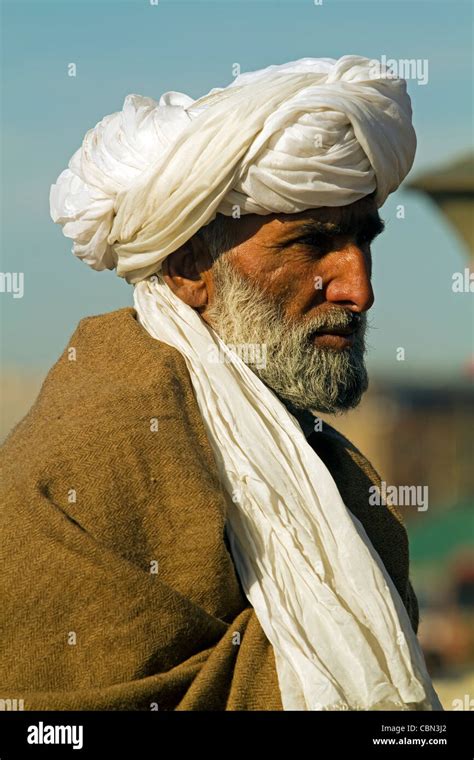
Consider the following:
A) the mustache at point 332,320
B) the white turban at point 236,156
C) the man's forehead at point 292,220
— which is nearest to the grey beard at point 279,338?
the mustache at point 332,320

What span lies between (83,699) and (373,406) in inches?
1156

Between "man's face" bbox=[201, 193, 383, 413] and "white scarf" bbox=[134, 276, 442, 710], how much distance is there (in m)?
0.12

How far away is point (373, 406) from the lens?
110ft

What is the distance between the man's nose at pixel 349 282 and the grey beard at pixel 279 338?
4 centimetres

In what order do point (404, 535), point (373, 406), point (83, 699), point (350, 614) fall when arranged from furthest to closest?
point (373, 406), point (404, 535), point (350, 614), point (83, 699)

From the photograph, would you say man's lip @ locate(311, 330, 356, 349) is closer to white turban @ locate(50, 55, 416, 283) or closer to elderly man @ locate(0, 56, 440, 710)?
elderly man @ locate(0, 56, 440, 710)

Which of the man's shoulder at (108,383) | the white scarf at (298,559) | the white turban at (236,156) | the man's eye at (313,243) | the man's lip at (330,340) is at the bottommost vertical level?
the white scarf at (298,559)

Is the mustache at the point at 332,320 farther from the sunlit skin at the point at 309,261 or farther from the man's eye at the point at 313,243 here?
the man's eye at the point at 313,243

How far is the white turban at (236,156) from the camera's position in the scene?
17.0 ft

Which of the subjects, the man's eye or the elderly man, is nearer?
the elderly man

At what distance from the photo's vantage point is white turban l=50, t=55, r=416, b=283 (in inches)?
204

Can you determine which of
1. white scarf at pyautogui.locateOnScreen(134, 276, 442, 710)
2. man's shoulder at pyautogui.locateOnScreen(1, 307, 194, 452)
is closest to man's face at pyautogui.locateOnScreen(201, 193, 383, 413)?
white scarf at pyautogui.locateOnScreen(134, 276, 442, 710)

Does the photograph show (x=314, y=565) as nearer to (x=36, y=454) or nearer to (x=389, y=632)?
(x=389, y=632)
